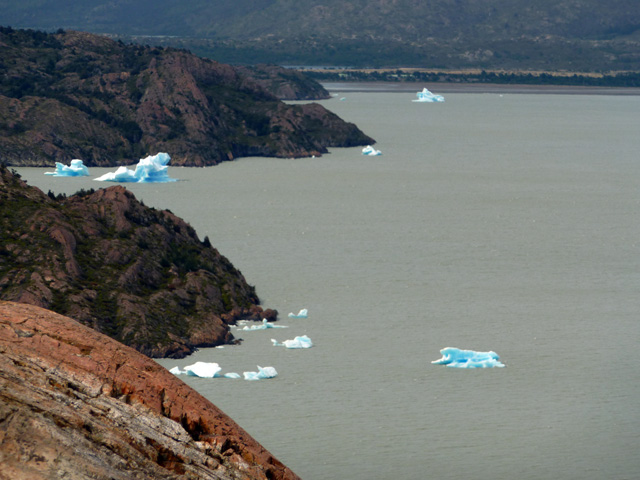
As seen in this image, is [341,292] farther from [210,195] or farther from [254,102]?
[254,102]

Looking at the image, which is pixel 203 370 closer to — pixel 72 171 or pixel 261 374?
pixel 261 374

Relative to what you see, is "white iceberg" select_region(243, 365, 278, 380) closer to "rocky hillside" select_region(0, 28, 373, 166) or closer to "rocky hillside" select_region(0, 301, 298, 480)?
"rocky hillside" select_region(0, 301, 298, 480)

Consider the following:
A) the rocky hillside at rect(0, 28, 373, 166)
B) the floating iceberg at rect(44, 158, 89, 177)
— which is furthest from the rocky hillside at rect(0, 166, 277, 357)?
the rocky hillside at rect(0, 28, 373, 166)

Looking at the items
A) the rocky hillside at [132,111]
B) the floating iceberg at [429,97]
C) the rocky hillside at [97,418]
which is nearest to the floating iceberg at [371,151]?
the rocky hillside at [132,111]

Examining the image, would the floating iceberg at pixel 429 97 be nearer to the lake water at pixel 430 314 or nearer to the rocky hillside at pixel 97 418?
the lake water at pixel 430 314

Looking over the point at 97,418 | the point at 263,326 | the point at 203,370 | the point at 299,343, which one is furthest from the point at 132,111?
the point at 97,418

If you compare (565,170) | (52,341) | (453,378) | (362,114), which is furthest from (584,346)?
(362,114)
